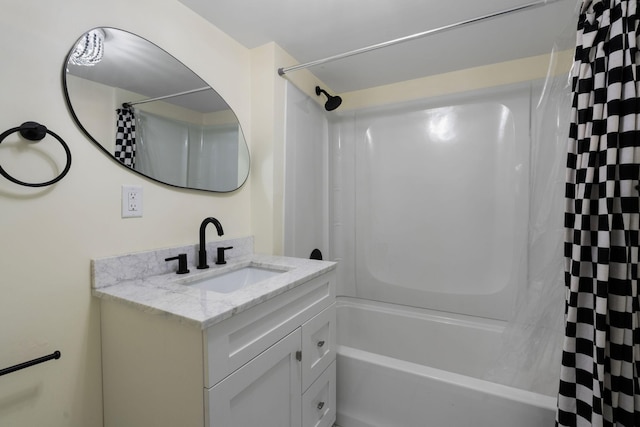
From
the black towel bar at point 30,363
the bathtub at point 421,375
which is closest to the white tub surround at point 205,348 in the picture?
the black towel bar at point 30,363

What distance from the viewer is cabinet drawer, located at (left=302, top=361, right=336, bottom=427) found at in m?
1.19

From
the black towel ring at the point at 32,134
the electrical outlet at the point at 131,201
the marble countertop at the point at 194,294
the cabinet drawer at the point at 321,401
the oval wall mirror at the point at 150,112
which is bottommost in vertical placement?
the cabinet drawer at the point at 321,401

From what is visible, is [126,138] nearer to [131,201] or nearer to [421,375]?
[131,201]

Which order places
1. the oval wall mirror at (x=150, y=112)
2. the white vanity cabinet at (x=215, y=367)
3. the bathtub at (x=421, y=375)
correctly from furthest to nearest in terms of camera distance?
the bathtub at (x=421, y=375) < the oval wall mirror at (x=150, y=112) < the white vanity cabinet at (x=215, y=367)

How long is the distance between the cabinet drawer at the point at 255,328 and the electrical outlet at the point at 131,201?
67 centimetres

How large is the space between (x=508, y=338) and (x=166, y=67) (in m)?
1.99

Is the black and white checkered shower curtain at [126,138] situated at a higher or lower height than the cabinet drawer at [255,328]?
higher

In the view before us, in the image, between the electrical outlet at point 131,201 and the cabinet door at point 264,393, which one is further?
the electrical outlet at point 131,201

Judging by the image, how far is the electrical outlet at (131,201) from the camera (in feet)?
3.64

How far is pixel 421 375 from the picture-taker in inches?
50.7

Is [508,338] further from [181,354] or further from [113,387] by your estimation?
[113,387]

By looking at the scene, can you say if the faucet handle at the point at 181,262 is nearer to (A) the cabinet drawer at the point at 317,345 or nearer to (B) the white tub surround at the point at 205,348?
(B) the white tub surround at the point at 205,348

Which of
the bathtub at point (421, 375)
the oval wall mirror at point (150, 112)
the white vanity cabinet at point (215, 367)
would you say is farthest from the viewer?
the bathtub at point (421, 375)

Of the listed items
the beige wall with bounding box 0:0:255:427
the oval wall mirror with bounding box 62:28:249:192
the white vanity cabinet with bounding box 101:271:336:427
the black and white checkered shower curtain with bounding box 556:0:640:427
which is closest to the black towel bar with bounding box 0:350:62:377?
the beige wall with bounding box 0:0:255:427
